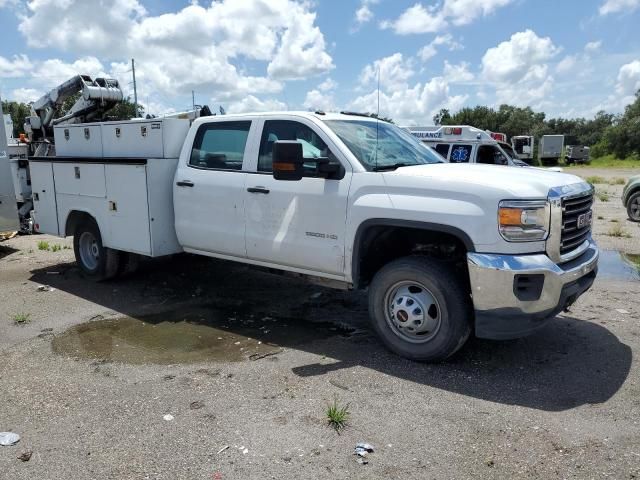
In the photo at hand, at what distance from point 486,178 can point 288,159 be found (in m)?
1.59

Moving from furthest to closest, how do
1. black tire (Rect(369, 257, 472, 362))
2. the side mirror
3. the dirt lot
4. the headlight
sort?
the side mirror → black tire (Rect(369, 257, 472, 362)) → the headlight → the dirt lot

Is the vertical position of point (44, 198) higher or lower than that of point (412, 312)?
higher

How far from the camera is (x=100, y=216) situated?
6.93m

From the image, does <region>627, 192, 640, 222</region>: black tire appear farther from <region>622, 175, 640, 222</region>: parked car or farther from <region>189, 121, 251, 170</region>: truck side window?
<region>189, 121, 251, 170</region>: truck side window

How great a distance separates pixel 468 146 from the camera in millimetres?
13680

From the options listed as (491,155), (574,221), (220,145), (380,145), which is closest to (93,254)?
(220,145)

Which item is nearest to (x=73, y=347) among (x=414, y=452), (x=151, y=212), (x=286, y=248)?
(x=151, y=212)

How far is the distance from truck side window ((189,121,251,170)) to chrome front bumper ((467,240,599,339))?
2.71m

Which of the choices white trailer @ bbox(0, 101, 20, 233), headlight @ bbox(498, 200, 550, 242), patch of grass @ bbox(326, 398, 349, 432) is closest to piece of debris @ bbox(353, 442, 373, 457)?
patch of grass @ bbox(326, 398, 349, 432)

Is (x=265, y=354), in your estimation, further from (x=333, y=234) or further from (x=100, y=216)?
(x=100, y=216)

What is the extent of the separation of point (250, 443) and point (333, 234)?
200 centimetres

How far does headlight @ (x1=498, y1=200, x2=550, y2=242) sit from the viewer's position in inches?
156

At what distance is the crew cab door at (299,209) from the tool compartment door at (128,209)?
4.92ft

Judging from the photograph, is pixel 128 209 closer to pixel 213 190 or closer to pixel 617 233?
pixel 213 190
